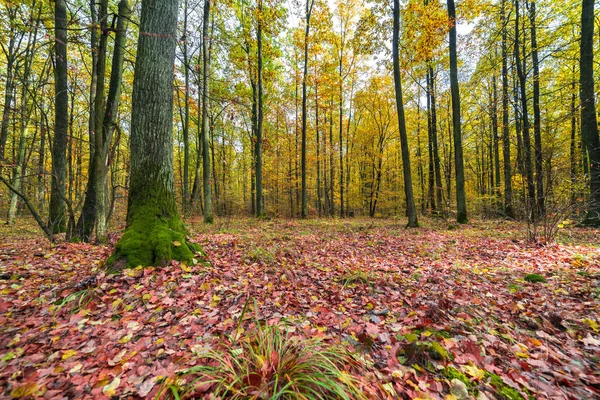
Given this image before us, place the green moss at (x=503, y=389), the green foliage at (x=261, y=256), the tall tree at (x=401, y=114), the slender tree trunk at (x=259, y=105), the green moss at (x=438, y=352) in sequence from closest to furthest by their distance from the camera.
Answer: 1. the green moss at (x=503, y=389)
2. the green moss at (x=438, y=352)
3. the green foliage at (x=261, y=256)
4. the tall tree at (x=401, y=114)
5. the slender tree trunk at (x=259, y=105)

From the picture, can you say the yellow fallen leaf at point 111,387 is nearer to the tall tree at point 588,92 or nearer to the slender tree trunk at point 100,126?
the slender tree trunk at point 100,126

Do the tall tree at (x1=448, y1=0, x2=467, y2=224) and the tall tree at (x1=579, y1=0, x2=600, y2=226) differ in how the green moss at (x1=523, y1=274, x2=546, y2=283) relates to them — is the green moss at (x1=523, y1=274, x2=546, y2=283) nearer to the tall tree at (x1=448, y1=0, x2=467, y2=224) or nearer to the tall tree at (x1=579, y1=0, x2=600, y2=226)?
the tall tree at (x1=448, y1=0, x2=467, y2=224)

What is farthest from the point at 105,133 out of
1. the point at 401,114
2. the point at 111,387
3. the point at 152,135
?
the point at 401,114

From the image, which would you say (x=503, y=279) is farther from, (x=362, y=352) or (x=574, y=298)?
(x=362, y=352)

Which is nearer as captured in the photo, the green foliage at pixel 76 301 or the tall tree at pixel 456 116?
the green foliage at pixel 76 301

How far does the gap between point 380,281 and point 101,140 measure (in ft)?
21.6

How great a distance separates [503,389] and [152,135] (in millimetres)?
4930

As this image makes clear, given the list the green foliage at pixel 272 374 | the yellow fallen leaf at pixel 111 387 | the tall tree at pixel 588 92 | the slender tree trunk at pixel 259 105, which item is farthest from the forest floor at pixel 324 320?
the slender tree trunk at pixel 259 105

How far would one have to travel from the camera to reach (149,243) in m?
3.52

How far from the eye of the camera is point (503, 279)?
12.5 ft

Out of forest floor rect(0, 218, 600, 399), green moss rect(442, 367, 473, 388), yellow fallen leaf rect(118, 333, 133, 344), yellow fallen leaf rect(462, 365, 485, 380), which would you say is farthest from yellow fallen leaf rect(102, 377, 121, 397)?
yellow fallen leaf rect(462, 365, 485, 380)

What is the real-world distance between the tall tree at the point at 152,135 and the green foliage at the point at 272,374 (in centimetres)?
223

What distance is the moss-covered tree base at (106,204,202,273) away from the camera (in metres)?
3.36

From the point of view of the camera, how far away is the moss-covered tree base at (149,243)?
3.36m
